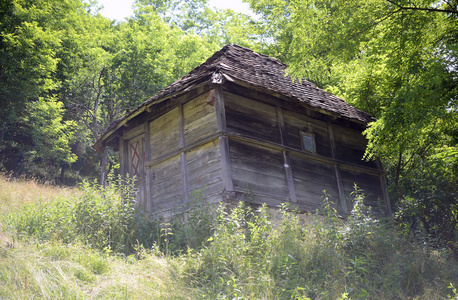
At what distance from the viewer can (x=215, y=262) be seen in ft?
20.4

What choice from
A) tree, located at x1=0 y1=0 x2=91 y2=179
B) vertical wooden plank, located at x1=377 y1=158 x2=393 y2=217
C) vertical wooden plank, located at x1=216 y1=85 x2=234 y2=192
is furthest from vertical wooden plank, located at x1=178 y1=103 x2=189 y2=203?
tree, located at x1=0 y1=0 x2=91 y2=179

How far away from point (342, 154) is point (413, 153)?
3.12 m

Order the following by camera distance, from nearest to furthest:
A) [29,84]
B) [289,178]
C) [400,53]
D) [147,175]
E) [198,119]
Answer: [400,53]
[198,119]
[289,178]
[147,175]
[29,84]

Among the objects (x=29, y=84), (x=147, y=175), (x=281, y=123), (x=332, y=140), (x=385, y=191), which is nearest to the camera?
(x=281, y=123)

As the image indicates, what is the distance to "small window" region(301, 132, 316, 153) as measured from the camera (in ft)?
37.6

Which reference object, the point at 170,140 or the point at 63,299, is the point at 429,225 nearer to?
the point at 170,140

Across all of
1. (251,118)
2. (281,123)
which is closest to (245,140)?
(251,118)

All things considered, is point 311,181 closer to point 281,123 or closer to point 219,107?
point 281,123

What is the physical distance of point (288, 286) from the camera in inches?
222

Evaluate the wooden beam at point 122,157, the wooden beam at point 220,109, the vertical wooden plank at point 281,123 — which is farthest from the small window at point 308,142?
the wooden beam at point 122,157

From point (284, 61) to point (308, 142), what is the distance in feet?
28.0

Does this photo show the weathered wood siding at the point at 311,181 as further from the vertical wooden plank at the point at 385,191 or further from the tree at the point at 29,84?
the tree at the point at 29,84

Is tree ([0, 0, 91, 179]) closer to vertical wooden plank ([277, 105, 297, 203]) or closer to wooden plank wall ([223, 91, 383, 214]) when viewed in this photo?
wooden plank wall ([223, 91, 383, 214])

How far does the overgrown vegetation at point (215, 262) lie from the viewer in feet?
18.0
